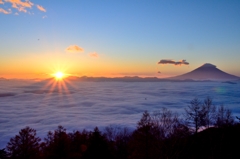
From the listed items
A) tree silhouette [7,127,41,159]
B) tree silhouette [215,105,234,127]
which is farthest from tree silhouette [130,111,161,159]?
tree silhouette [7,127,41,159]

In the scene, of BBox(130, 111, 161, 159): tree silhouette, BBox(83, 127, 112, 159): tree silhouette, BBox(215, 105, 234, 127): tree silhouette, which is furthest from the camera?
BBox(215, 105, 234, 127): tree silhouette

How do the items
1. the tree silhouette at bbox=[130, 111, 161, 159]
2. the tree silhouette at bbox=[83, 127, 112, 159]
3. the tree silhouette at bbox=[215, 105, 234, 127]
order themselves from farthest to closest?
the tree silhouette at bbox=[215, 105, 234, 127], the tree silhouette at bbox=[83, 127, 112, 159], the tree silhouette at bbox=[130, 111, 161, 159]

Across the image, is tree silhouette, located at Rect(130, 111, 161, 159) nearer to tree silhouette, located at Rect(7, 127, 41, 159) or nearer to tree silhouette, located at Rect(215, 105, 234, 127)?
tree silhouette, located at Rect(215, 105, 234, 127)

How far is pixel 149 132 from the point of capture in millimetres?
13141

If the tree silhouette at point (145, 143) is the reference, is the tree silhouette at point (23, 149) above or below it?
below

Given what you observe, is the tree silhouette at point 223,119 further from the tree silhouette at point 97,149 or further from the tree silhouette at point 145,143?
the tree silhouette at point 97,149

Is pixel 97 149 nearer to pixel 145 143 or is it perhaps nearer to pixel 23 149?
pixel 145 143

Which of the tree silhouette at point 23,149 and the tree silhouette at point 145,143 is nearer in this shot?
the tree silhouette at point 145,143

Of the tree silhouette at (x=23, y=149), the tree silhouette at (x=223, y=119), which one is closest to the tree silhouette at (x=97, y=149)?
the tree silhouette at (x=23, y=149)

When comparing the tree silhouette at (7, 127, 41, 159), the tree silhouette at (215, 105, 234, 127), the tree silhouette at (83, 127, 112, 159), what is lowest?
the tree silhouette at (7, 127, 41, 159)

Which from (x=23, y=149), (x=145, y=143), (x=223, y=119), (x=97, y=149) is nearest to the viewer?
(x=145, y=143)

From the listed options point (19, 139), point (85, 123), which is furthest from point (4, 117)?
point (19, 139)

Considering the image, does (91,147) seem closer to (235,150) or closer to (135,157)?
(135,157)

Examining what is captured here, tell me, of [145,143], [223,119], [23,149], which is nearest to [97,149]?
[145,143]
